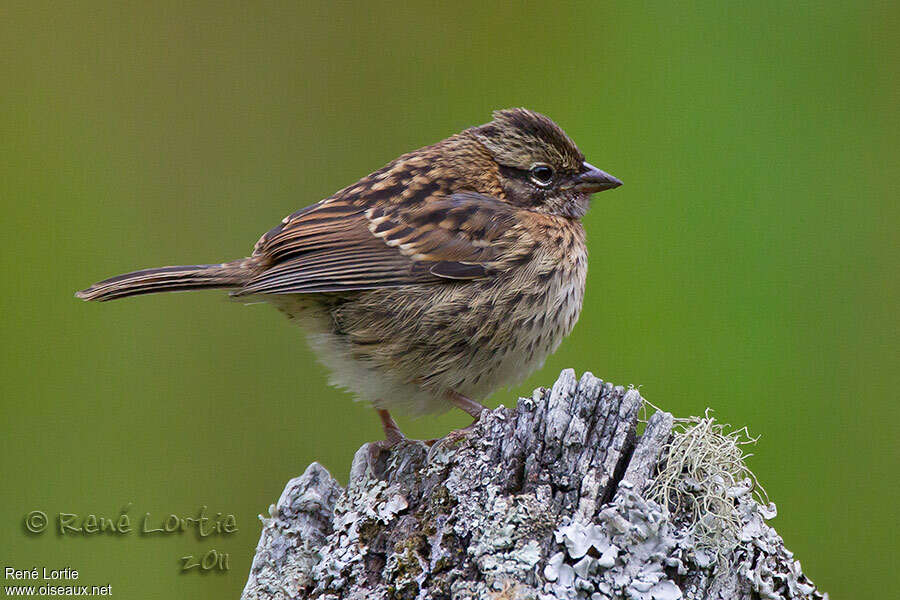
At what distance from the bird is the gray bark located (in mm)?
957

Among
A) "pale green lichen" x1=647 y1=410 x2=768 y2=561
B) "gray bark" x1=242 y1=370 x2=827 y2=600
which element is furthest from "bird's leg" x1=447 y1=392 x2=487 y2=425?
"pale green lichen" x1=647 y1=410 x2=768 y2=561

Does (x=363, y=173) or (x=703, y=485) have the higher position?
(x=363, y=173)

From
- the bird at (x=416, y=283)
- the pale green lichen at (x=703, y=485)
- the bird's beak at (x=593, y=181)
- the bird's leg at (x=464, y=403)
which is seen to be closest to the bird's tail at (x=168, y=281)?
the bird at (x=416, y=283)

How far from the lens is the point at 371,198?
4.41 metres

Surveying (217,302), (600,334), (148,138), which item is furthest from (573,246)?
(148,138)

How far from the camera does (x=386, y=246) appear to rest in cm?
421

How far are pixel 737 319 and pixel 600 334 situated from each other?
2.30 feet

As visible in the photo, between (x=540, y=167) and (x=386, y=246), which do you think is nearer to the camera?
(x=386, y=246)

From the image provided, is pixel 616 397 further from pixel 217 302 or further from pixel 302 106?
pixel 302 106

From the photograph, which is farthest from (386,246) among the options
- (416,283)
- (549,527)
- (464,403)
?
(549,527)

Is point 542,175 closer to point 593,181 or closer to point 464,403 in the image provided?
point 593,181

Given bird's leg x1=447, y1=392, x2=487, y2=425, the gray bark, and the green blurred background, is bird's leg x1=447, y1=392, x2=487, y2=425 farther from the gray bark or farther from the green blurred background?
the gray bark

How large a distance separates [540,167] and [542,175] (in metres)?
0.04

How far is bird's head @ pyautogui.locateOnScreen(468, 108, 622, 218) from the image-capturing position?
466 cm
